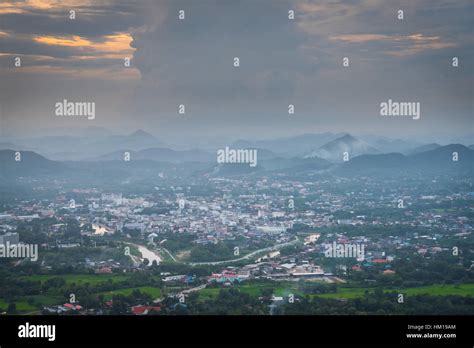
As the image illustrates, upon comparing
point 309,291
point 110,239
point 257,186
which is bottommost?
point 309,291

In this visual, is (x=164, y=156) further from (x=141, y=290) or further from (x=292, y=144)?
(x=141, y=290)

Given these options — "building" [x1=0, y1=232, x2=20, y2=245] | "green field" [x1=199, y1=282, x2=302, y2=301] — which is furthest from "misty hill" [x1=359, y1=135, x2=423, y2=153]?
"building" [x1=0, y1=232, x2=20, y2=245]

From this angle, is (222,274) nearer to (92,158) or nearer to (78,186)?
(78,186)

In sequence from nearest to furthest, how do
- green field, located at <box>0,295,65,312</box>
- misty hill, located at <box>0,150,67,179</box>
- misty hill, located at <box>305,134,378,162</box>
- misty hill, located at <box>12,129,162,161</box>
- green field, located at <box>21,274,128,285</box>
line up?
green field, located at <box>0,295,65,312</box>
green field, located at <box>21,274,128,285</box>
misty hill, located at <box>0,150,67,179</box>
misty hill, located at <box>12,129,162,161</box>
misty hill, located at <box>305,134,378,162</box>

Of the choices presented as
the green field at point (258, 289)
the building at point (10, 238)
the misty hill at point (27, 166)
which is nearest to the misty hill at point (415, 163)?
the green field at point (258, 289)

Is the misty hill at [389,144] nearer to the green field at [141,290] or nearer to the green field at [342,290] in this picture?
the green field at [342,290]

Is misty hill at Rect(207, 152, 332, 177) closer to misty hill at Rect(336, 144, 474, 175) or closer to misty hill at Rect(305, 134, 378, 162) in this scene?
misty hill at Rect(305, 134, 378, 162)
